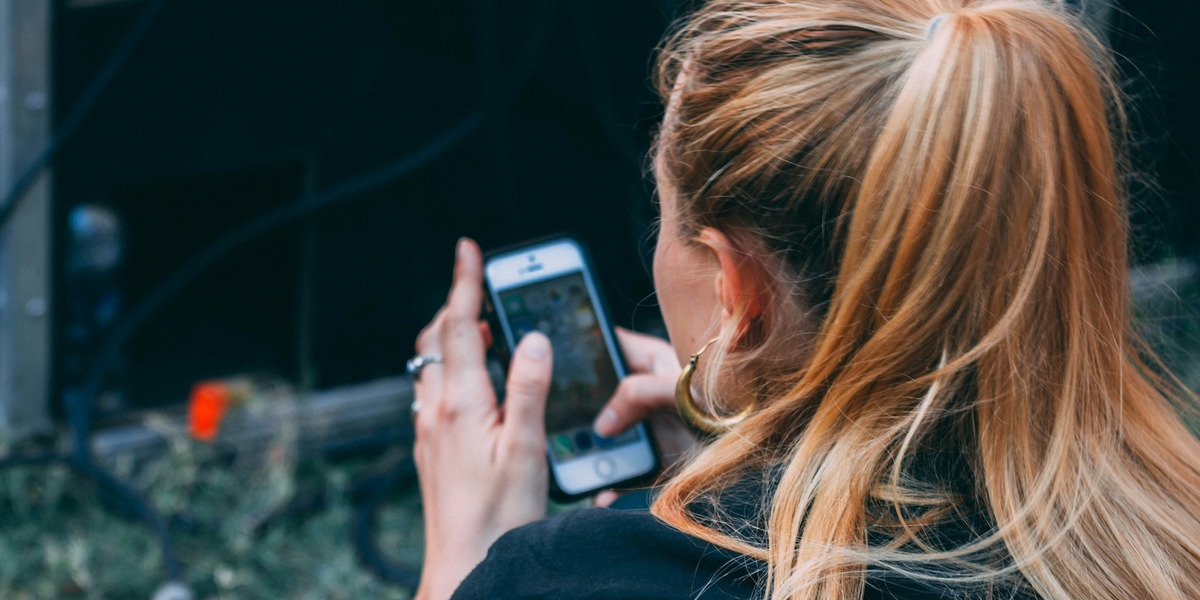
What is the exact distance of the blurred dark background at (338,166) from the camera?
5.91 ft

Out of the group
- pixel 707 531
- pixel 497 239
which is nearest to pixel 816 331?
pixel 707 531

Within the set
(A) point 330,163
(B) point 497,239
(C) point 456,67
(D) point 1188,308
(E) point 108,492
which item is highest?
(C) point 456,67

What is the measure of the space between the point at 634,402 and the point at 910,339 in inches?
16.9

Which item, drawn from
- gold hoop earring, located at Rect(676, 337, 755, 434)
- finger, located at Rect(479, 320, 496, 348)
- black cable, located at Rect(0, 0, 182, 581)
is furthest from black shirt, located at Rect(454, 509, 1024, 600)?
black cable, located at Rect(0, 0, 182, 581)

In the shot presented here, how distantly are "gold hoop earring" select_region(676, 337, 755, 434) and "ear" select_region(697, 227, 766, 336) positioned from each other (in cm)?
6

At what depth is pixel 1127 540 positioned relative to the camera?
742mm

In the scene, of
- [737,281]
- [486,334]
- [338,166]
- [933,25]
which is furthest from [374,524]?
[933,25]

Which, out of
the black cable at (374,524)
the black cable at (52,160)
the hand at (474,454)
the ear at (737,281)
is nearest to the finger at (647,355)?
the hand at (474,454)

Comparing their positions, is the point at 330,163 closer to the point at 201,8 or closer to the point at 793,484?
the point at 201,8

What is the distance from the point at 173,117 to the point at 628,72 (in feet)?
3.05

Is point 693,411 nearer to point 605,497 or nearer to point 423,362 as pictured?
point 605,497

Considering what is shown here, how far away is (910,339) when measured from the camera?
2.45ft

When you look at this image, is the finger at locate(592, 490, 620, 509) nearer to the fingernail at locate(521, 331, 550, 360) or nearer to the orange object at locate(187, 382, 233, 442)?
the fingernail at locate(521, 331, 550, 360)

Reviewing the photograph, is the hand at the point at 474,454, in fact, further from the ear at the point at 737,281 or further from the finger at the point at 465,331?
the ear at the point at 737,281
